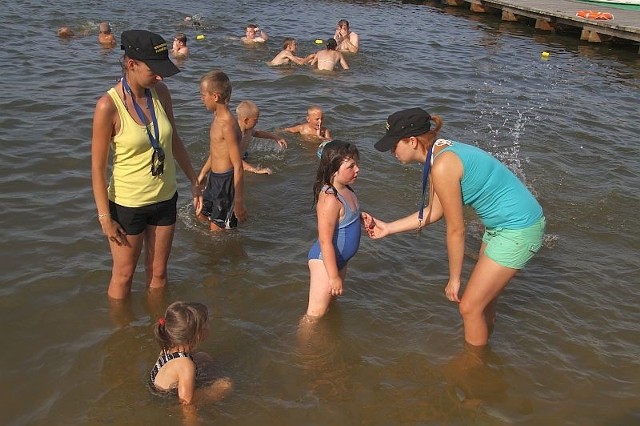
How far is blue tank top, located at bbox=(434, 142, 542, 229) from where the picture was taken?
404 cm

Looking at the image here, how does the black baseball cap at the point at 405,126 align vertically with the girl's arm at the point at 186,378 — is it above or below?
above

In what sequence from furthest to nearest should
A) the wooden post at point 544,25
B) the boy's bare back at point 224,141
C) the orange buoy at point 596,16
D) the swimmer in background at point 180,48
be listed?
the wooden post at point 544,25
the orange buoy at point 596,16
the swimmer in background at point 180,48
the boy's bare back at point 224,141

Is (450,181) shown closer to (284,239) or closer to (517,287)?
(517,287)

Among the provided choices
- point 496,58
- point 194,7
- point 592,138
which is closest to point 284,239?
point 592,138

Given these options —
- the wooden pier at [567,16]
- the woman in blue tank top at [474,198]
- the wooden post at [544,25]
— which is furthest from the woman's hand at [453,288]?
the wooden post at [544,25]

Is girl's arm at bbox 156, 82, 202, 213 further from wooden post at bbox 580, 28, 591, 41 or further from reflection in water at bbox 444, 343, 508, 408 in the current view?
wooden post at bbox 580, 28, 591, 41

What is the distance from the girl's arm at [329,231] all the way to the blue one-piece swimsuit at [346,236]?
0.13 meters

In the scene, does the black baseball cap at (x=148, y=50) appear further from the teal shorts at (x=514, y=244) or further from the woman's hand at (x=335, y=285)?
the teal shorts at (x=514, y=244)

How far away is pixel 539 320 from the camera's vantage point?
5.70 meters

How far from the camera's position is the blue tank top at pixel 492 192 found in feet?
13.3

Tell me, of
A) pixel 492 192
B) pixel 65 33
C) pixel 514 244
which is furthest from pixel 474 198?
pixel 65 33

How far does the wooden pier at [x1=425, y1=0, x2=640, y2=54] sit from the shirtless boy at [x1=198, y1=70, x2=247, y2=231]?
54.5 ft

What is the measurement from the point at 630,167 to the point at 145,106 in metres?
7.94

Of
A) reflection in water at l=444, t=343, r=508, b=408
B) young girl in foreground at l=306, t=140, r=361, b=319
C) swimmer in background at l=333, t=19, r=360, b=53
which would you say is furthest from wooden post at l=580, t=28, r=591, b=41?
young girl in foreground at l=306, t=140, r=361, b=319
